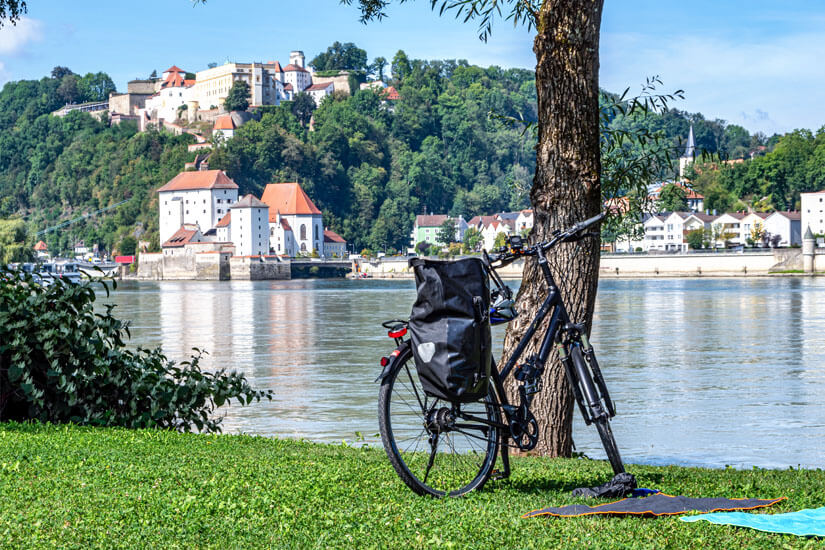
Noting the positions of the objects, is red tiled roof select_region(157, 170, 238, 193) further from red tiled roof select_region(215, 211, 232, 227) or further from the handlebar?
the handlebar

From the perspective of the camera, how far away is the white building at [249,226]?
112062 millimetres

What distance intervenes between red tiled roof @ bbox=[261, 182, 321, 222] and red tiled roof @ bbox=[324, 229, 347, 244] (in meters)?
3.48

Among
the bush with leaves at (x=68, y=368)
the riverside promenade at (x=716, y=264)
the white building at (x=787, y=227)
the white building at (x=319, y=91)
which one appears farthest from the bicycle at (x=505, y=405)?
the white building at (x=319, y=91)

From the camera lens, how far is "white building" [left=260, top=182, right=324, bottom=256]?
121 metres

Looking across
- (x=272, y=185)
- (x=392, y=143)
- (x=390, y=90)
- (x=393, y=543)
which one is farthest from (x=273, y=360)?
(x=390, y=90)

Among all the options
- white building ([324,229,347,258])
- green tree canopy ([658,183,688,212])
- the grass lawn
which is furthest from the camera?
white building ([324,229,347,258])

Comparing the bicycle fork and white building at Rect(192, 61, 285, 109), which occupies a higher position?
white building at Rect(192, 61, 285, 109)

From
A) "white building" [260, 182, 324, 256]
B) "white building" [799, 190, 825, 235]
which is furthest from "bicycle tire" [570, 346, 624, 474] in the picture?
"white building" [260, 182, 324, 256]

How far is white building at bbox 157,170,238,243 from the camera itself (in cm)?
11831

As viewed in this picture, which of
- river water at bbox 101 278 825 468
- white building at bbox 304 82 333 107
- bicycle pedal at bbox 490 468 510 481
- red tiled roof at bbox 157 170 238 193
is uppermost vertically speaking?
white building at bbox 304 82 333 107

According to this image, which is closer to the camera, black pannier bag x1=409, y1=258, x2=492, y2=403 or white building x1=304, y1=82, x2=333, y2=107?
black pannier bag x1=409, y1=258, x2=492, y2=403

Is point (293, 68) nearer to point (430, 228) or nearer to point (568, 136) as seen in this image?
point (430, 228)

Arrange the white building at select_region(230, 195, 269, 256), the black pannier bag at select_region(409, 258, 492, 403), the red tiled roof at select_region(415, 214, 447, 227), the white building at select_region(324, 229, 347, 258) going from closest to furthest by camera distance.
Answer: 1. the black pannier bag at select_region(409, 258, 492, 403)
2. the white building at select_region(230, 195, 269, 256)
3. the white building at select_region(324, 229, 347, 258)
4. the red tiled roof at select_region(415, 214, 447, 227)

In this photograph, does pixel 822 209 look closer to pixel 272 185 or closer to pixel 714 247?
pixel 714 247
